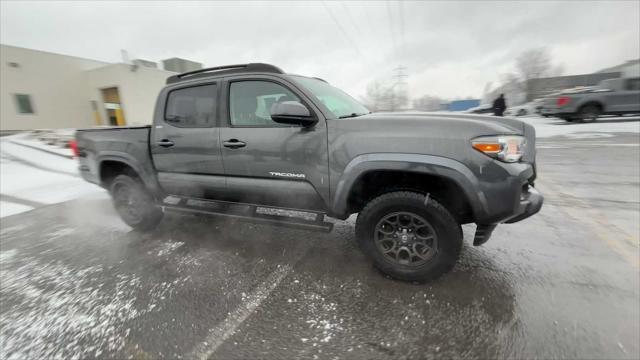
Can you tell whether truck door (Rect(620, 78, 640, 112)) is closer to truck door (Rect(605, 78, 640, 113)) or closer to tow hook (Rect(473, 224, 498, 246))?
truck door (Rect(605, 78, 640, 113))

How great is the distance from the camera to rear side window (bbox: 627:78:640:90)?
1194cm

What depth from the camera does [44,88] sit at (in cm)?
1892

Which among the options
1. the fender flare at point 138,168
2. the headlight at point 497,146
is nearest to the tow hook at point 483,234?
the headlight at point 497,146

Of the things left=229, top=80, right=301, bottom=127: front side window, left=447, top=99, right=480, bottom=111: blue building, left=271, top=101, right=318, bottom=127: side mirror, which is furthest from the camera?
left=447, top=99, right=480, bottom=111: blue building

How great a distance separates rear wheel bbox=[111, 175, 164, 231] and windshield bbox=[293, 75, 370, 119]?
2550 millimetres

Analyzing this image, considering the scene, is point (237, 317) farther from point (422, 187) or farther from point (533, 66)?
point (533, 66)

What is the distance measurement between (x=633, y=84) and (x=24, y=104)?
3128 centimetres

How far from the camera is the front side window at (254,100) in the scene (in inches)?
117

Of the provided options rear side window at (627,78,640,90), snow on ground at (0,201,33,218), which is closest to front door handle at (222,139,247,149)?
snow on ground at (0,201,33,218)

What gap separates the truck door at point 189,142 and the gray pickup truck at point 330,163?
0.01 m

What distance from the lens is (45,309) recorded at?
2.48 meters

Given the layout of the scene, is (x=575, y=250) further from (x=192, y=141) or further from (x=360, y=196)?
(x=192, y=141)

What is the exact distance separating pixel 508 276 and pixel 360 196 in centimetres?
143

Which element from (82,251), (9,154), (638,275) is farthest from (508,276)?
(9,154)
